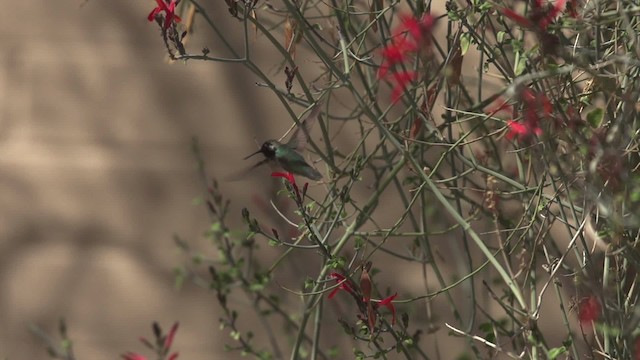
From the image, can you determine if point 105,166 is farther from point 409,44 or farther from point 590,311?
point 590,311

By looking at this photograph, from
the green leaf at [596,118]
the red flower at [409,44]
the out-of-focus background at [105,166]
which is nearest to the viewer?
the red flower at [409,44]

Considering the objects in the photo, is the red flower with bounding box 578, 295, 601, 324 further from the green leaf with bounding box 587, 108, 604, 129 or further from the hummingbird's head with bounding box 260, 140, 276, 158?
the hummingbird's head with bounding box 260, 140, 276, 158

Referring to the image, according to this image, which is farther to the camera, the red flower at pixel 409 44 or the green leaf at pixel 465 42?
the green leaf at pixel 465 42

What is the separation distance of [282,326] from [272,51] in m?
0.87

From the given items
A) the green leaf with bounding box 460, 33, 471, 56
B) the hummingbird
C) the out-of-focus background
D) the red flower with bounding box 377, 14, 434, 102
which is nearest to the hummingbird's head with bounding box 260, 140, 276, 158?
the hummingbird

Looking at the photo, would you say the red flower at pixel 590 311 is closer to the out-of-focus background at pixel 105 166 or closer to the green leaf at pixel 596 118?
the green leaf at pixel 596 118

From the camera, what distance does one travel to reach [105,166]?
296 centimetres

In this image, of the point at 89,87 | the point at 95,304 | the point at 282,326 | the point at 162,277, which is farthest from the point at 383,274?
the point at 89,87

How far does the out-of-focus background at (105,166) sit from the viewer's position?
9.57 feet

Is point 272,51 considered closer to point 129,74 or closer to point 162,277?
point 129,74

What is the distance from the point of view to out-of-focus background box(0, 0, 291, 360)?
292 cm

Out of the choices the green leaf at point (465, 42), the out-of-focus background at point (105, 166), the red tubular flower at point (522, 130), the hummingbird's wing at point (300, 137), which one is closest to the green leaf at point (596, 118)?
the red tubular flower at point (522, 130)

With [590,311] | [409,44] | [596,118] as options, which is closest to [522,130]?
[596,118]

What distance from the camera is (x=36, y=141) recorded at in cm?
294
